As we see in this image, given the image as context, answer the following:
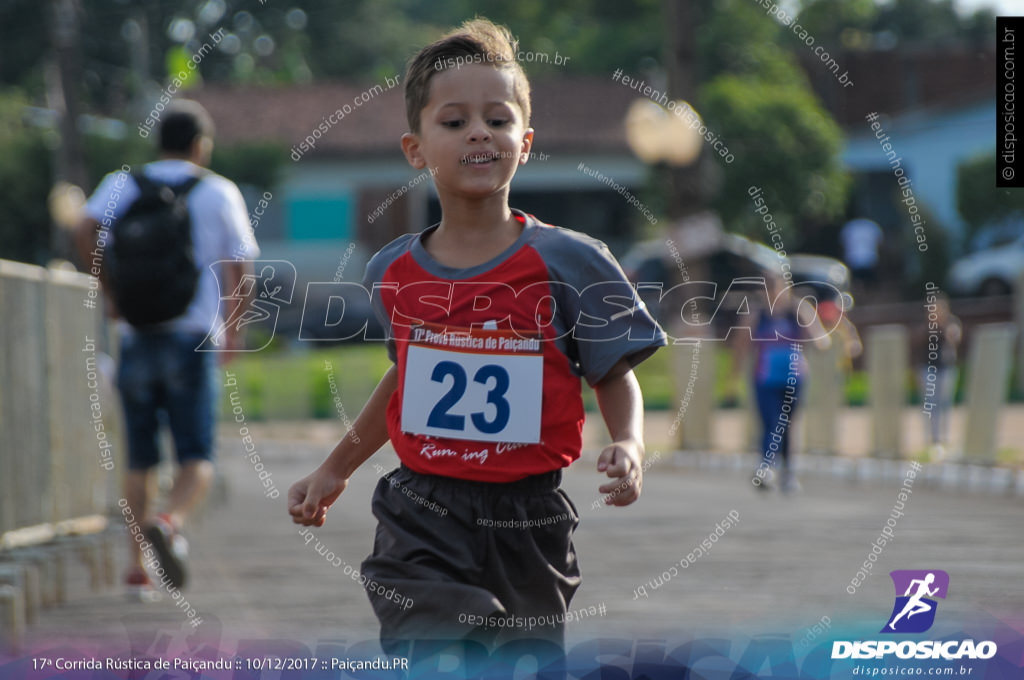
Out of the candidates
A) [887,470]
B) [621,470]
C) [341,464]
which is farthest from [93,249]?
[887,470]

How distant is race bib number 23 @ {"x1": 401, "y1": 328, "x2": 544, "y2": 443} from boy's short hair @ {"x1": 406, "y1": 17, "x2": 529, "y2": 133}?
464mm

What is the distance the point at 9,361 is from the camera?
552cm

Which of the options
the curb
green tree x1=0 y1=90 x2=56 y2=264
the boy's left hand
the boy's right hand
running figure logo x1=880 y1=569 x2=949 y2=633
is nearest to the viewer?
the boy's left hand

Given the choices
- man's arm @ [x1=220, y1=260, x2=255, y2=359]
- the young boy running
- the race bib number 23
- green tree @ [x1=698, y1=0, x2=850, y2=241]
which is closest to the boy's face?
the young boy running

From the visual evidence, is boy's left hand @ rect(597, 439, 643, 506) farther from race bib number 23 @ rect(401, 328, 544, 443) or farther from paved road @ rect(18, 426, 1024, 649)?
paved road @ rect(18, 426, 1024, 649)

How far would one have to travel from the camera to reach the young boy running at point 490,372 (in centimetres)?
318

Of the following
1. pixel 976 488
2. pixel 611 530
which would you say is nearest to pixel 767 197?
pixel 976 488

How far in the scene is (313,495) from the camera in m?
3.35

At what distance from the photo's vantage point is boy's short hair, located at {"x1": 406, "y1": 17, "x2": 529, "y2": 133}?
323cm

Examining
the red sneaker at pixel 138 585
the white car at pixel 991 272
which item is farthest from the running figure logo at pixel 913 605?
the white car at pixel 991 272

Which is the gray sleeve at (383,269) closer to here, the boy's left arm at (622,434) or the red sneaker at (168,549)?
the boy's left arm at (622,434)

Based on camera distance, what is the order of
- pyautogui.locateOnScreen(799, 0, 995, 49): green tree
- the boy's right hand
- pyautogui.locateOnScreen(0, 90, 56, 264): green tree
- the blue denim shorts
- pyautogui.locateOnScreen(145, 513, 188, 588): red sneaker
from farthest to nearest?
1. pyautogui.locateOnScreen(799, 0, 995, 49): green tree
2. pyautogui.locateOnScreen(0, 90, 56, 264): green tree
3. the blue denim shorts
4. pyautogui.locateOnScreen(145, 513, 188, 588): red sneaker
5. the boy's right hand

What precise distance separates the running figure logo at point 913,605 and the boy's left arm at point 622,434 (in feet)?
3.75

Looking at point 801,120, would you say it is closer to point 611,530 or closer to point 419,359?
point 611,530
